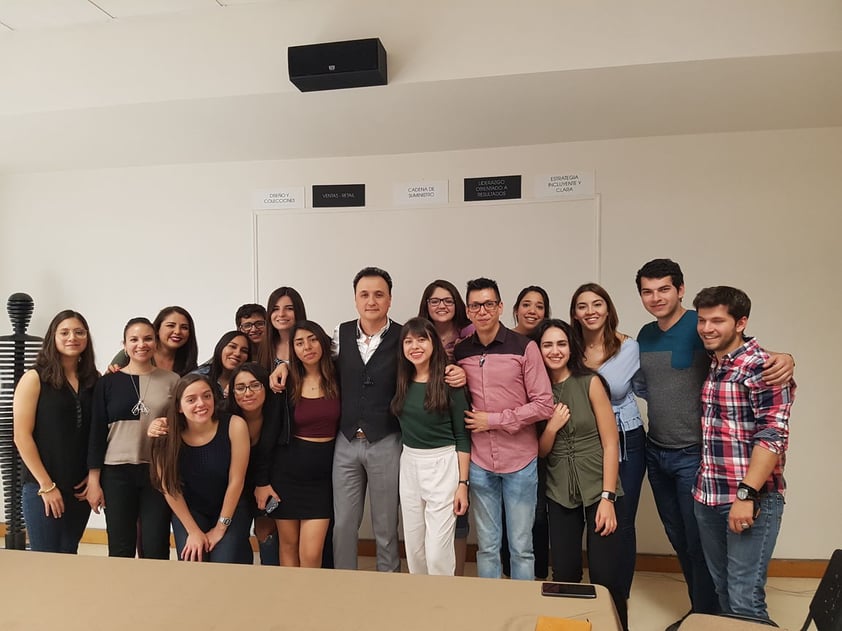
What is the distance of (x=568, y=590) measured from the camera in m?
1.55

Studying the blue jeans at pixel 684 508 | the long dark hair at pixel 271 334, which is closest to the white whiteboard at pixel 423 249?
the long dark hair at pixel 271 334

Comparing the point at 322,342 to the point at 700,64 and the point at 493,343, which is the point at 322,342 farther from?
the point at 700,64

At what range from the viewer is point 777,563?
335cm

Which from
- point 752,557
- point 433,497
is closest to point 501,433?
point 433,497

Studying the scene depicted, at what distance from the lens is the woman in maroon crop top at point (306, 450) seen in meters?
2.60

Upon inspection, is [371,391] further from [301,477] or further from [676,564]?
[676,564]

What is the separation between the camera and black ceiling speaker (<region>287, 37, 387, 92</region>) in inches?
105

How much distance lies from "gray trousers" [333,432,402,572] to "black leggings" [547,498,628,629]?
73cm

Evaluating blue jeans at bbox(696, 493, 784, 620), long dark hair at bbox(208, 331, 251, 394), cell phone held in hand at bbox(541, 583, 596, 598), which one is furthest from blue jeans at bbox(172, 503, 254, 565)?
blue jeans at bbox(696, 493, 784, 620)

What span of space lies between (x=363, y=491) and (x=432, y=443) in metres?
0.48

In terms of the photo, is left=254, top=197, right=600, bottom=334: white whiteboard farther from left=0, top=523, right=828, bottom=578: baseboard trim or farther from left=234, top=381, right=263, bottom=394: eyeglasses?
left=0, top=523, right=828, bottom=578: baseboard trim

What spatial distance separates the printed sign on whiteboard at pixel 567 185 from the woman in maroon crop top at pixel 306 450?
71.5 inches

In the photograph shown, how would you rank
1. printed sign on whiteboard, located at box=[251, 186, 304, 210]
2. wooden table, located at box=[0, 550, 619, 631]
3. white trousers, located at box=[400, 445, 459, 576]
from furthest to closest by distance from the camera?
printed sign on whiteboard, located at box=[251, 186, 304, 210] → white trousers, located at box=[400, 445, 459, 576] → wooden table, located at box=[0, 550, 619, 631]

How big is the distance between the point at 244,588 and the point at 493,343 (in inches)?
56.3
